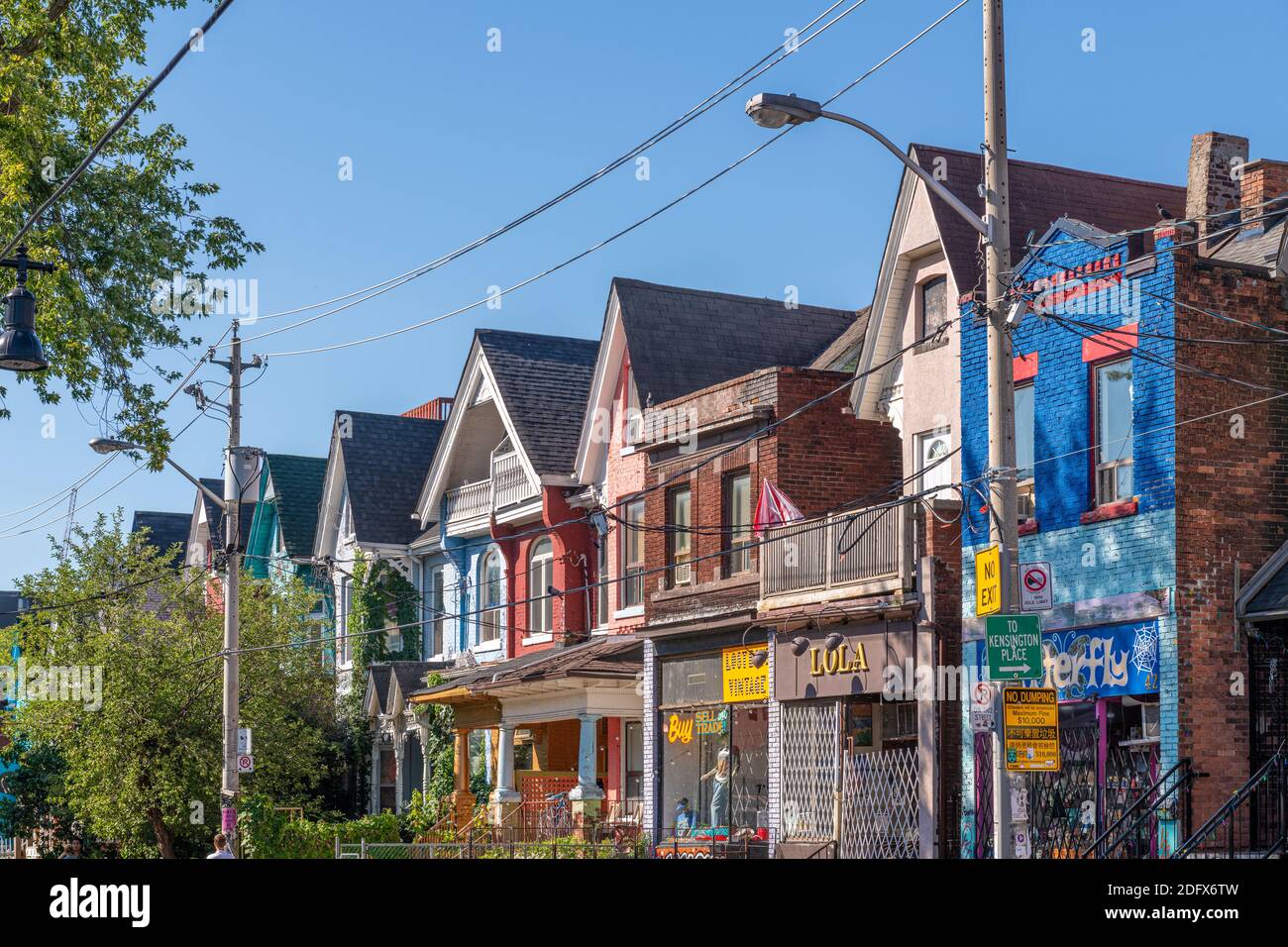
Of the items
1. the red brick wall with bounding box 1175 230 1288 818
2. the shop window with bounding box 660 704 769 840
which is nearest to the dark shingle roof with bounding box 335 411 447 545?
the shop window with bounding box 660 704 769 840

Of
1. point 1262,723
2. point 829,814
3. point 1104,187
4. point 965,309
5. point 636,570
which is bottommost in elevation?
point 829,814

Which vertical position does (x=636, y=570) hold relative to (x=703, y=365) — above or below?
below

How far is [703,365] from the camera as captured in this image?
35.5 metres

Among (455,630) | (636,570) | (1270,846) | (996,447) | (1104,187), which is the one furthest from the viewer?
(455,630)

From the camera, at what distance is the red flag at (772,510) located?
27.6m

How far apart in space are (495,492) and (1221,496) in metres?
22.6

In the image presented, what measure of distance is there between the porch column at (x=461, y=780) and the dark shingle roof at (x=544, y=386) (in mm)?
6815

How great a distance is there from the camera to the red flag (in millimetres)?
27562

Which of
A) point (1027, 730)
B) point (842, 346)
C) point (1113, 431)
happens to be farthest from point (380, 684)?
point (1027, 730)

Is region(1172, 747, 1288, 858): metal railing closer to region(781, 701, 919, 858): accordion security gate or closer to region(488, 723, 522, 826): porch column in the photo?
region(781, 701, 919, 858): accordion security gate

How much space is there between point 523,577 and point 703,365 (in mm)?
7694

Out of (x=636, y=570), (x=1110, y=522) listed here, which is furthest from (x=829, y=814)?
(x=636, y=570)

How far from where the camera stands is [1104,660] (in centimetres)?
2122
